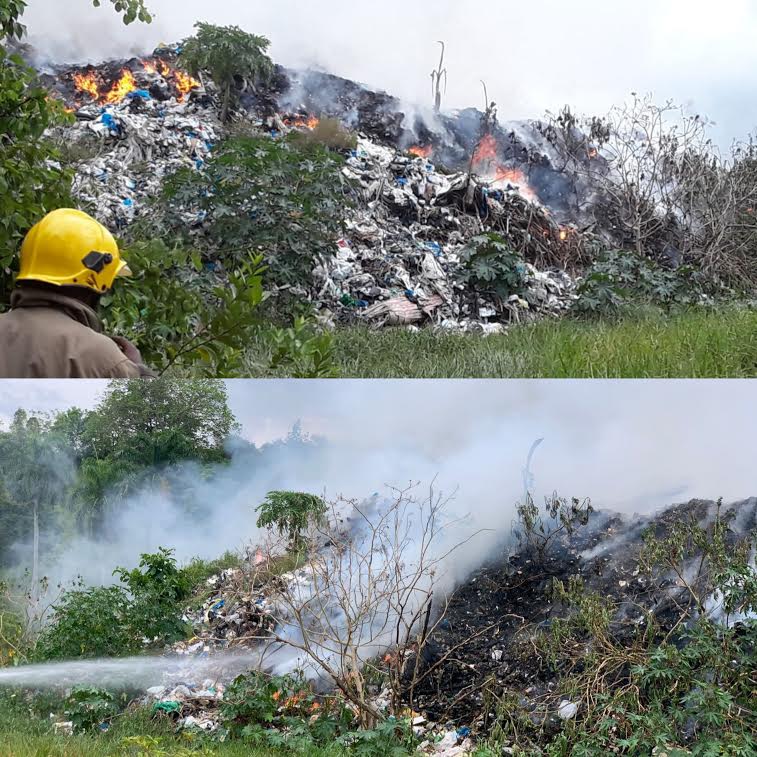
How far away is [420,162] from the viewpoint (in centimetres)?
1098

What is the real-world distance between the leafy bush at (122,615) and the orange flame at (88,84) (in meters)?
8.30

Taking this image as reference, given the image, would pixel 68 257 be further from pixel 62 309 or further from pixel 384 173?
pixel 384 173

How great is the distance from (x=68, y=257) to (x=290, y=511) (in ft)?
4.85

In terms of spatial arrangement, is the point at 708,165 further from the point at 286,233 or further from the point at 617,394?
the point at 617,394

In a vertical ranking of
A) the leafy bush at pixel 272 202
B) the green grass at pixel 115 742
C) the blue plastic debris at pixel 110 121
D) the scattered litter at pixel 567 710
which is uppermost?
the blue plastic debris at pixel 110 121

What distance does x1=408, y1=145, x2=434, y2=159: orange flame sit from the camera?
36.2ft

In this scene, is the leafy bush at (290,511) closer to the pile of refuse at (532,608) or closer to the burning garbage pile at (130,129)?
the pile of refuse at (532,608)

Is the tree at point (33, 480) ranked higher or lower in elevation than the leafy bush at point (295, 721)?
higher

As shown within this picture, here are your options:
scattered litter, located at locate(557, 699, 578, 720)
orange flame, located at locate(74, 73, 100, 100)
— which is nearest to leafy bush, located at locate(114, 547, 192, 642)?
Result: scattered litter, located at locate(557, 699, 578, 720)

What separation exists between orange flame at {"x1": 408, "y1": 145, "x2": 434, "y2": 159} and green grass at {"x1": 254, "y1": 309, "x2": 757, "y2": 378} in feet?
14.0

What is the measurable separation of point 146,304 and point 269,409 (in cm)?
92

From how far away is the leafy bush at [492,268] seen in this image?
28.8 feet

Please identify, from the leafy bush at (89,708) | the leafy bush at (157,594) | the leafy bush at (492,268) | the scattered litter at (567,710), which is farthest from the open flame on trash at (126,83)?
the scattered litter at (567,710)

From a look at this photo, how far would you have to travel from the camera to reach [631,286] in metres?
8.66
